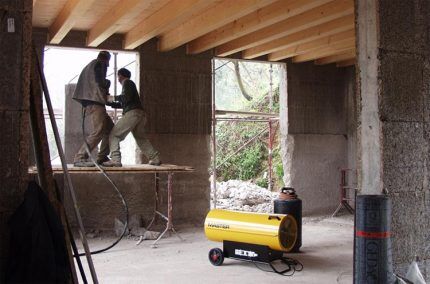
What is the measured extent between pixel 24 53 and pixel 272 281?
3.35 metres

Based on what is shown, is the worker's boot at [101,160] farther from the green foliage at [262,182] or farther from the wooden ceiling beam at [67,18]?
the green foliage at [262,182]

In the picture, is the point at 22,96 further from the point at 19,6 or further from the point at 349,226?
the point at 349,226

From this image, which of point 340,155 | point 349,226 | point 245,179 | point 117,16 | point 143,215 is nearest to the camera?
point 117,16

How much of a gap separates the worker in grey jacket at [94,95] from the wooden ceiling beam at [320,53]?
12.5 feet

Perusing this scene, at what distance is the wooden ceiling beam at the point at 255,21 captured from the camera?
5684mm

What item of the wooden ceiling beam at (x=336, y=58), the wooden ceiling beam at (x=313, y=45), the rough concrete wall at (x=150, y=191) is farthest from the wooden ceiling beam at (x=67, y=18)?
the wooden ceiling beam at (x=336, y=58)

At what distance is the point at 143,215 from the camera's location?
25.8 feet

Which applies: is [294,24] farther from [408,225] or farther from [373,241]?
[373,241]

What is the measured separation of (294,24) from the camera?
259 inches

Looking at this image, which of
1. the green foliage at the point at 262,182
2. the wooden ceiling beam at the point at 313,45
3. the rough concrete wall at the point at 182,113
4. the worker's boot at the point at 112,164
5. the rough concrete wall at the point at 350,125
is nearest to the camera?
the worker's boot at the point at 112,164

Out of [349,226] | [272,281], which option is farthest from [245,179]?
[272,281]

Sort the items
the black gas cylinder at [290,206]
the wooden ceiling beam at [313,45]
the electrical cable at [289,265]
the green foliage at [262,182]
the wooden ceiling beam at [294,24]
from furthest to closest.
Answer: the green foliage at [262,182] < the wooden ceiling beam at [313,45] < the black gas cylinder at [290,206] < the wooden ceiling beam at [294,24] < the electrical cable at [289,265]

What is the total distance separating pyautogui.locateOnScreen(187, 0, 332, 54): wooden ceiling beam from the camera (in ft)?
18.6

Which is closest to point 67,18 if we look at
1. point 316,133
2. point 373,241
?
point 373,241
